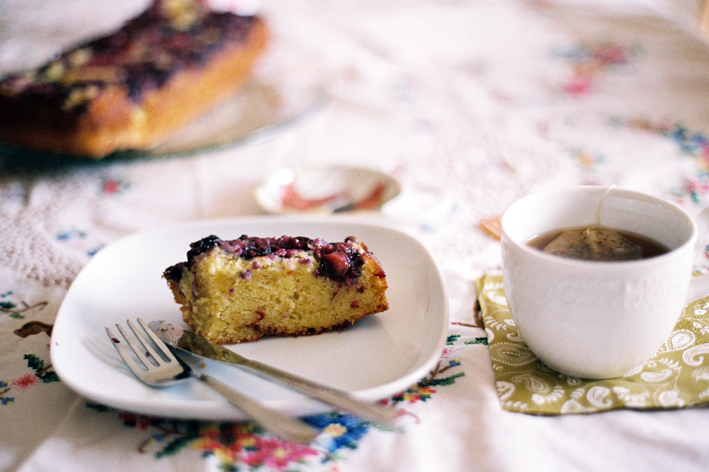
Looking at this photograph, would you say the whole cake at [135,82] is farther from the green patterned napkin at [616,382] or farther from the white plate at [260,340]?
the green patterned napkin at [616,382]

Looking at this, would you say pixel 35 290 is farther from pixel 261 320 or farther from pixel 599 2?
pixel 599 2

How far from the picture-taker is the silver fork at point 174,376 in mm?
803

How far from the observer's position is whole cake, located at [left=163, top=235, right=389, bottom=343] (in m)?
1.07

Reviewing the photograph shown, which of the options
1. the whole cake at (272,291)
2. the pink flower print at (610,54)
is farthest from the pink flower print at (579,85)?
the whole cake at (272,291)

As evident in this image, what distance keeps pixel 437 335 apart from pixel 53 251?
3.51 ft

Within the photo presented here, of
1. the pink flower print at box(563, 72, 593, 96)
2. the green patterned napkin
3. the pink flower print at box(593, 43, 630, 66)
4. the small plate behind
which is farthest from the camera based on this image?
the pink flower print at box(593, 43, 630, 66)

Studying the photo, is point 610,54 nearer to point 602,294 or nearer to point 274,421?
point 602,294

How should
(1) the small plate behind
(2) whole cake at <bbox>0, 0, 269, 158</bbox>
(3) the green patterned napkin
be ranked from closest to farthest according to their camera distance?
(3) the green patterned napkin < (1) the small plate behind < (2) whole cake at <bbox>0, 0, 269, 158</bbox>

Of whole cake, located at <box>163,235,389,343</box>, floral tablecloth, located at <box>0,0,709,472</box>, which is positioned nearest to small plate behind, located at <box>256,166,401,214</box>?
floral tablecloth, located at <box>0,0,709,472</box>

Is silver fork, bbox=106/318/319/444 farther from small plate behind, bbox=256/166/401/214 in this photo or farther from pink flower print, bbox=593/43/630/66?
pink flower print, bbox=593/43/630/66

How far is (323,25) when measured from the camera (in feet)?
10.4

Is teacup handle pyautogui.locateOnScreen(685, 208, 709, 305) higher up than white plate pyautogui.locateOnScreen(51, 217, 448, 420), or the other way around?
teacup handle pyautogui.locateOnScreen(685, 208, 709, 305)

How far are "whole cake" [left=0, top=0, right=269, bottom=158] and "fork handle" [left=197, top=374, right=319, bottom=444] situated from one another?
129 centimetres

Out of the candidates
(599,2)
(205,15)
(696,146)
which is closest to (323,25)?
(205,15)
